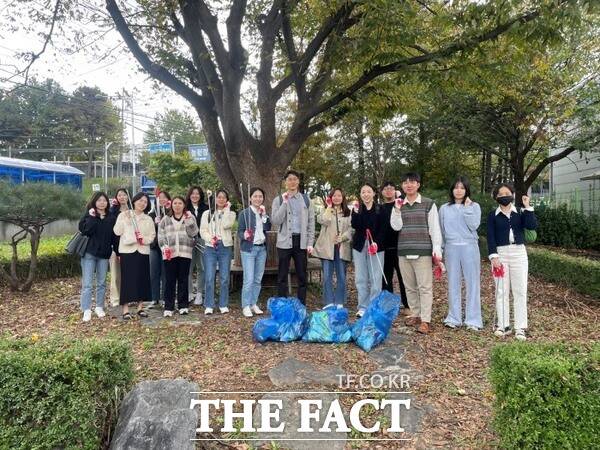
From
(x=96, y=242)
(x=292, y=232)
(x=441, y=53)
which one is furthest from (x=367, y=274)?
Answer: (x=96, y=242)

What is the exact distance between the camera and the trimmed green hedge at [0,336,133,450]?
252 centimetres

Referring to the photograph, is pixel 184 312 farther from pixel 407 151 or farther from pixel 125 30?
pixel 407 151

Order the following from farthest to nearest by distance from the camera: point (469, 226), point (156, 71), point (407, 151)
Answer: point (407, 151), point (156, 71), point (469, 226)

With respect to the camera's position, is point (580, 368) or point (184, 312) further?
point (184, 312)

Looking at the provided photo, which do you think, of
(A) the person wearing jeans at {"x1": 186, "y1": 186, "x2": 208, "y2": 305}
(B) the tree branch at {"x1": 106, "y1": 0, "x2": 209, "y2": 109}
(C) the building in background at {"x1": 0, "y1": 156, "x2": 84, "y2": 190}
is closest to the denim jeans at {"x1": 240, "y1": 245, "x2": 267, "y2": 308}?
(A) the person wearing jeans at {"x1": 186, "y1": 186, "x2": 208, "y2": 305}

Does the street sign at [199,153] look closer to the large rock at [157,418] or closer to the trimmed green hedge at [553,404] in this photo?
the large rock at [157,418]

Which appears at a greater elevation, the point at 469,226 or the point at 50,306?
the point at 469,226

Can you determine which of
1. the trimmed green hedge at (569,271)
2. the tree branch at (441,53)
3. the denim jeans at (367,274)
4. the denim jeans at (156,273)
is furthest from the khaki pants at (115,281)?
the trimmed green hedge at (569,271)

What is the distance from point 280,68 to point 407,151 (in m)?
8.46

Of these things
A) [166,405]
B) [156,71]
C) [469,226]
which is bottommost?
[166,405]

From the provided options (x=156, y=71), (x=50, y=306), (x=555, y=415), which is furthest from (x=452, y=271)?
(x=50, y=306)

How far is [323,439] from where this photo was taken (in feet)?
9.65

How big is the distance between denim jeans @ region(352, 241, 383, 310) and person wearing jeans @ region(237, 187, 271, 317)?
1195 mm

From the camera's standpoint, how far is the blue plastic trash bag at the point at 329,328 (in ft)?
15.1
